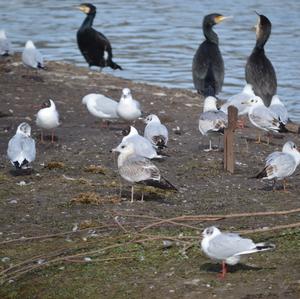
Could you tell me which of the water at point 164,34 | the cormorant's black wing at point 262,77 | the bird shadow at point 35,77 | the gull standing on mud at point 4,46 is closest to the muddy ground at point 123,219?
the cormorant's black wing at point 262,77

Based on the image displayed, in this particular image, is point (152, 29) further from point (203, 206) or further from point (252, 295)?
point (252, 295)

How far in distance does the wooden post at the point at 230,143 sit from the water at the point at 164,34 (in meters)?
4.88

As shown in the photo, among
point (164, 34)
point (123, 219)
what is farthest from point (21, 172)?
point (164, 34)

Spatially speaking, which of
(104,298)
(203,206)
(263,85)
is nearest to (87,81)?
(263,85)

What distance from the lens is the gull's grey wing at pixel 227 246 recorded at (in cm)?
725

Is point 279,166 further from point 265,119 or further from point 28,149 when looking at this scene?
point 265,119

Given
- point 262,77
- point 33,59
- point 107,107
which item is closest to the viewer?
point 107,107

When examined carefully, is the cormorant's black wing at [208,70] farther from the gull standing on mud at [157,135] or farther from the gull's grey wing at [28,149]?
the gull's grey wing at [28,149]

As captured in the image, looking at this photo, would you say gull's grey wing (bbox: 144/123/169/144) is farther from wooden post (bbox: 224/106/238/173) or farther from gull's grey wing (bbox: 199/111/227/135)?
wooden post (bbox: 224/106/238/173)

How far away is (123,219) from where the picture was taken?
8.98 metres

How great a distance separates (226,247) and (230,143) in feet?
12.3

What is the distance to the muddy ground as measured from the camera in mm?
7383

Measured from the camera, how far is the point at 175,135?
13000 mm

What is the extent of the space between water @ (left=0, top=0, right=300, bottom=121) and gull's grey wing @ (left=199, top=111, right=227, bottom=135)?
3911mm
